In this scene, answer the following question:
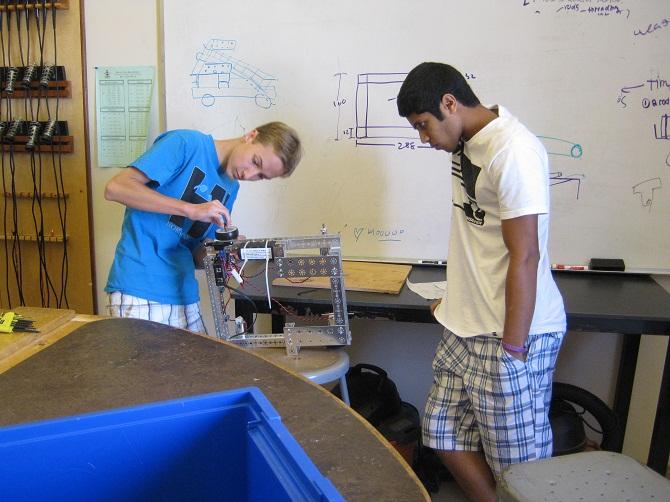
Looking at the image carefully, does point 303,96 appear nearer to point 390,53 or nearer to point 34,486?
point 390,53

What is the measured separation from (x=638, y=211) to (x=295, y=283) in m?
1.37

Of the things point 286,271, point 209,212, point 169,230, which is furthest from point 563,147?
point 169,230

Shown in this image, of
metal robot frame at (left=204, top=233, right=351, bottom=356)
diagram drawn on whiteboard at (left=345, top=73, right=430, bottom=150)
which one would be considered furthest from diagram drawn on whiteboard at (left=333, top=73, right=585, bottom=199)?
metal robot frame at (left=204, top=233, right=351, bottom=356)

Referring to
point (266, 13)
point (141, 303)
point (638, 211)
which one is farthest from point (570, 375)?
point (266, 13)

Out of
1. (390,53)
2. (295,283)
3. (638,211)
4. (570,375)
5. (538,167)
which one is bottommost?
(570,375)

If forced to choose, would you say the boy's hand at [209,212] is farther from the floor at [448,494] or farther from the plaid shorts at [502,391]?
the floor at [448,494]

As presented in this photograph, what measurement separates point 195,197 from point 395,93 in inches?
39.4

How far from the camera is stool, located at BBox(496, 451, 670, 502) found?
3.35 ft

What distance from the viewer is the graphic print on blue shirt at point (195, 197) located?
1.62 metres

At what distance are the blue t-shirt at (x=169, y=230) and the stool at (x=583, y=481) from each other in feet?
3.64

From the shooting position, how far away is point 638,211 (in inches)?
82.2

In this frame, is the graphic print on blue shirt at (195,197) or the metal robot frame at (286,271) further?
the graphic print on blue shirt at (195,197)

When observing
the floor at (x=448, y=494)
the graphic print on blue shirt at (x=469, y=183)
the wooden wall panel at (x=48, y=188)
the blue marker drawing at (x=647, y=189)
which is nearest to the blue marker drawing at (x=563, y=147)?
the blue marker drawing at (x=647, y=189)

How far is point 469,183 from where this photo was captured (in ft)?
4.63
